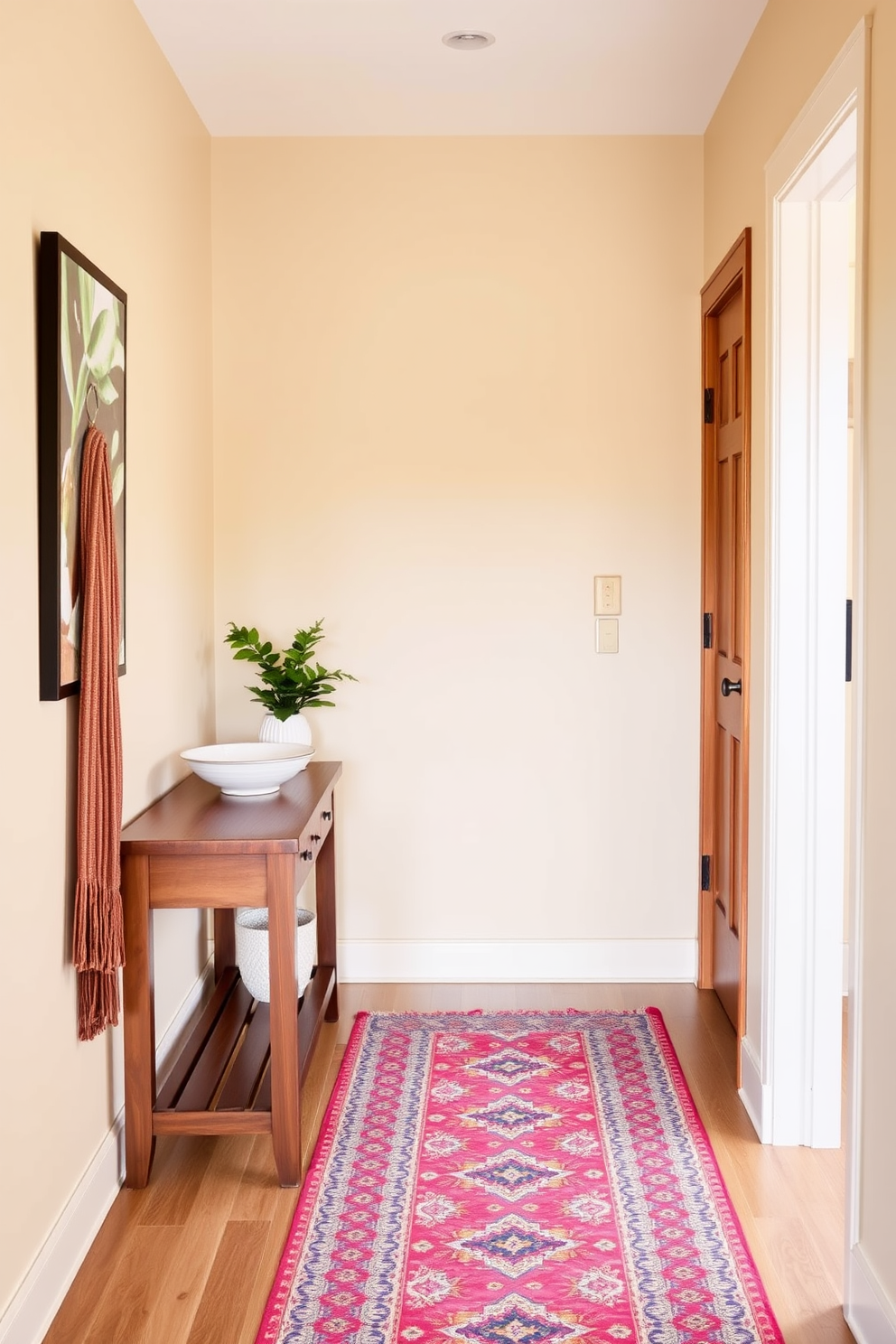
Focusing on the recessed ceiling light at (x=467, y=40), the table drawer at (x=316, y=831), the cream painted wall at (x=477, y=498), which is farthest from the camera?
the cream painted wall at (x=477, y=498)

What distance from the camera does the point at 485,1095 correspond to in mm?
2896

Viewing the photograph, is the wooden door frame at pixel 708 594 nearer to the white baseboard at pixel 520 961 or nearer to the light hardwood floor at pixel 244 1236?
the white baseboard at pixel 520 961

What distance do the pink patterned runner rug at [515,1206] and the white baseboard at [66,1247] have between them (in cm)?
38

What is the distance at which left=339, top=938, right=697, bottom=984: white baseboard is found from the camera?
373cm

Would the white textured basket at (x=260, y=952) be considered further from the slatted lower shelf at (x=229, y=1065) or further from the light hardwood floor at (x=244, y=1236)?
the light hardwood floor at (x=244, y=1236)

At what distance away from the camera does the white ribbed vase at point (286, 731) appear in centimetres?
335

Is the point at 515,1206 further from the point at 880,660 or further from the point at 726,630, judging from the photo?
the point at 726,630

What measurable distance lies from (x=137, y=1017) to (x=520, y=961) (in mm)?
1589

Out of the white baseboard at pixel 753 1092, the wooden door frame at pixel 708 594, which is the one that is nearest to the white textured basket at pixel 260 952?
the white baseboard at pixel 753 1092

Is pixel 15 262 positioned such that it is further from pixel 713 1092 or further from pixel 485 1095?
pixel 713 1092

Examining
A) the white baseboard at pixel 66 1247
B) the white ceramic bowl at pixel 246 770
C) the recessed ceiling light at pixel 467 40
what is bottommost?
the white baseboard at pixel 66 1247

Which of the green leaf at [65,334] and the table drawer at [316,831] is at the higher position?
the green leaf at [65,334]

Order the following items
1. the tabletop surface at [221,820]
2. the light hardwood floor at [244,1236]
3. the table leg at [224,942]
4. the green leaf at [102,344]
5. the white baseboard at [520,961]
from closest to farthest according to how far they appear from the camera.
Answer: the light hardwood floor at [244,1236] → the green leaf at [102,344] → the tabletop surface at [221,820] → the table leg at [224,942] → the white baseboard at [520,961]

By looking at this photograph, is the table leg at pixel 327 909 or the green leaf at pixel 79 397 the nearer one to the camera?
the green leaf at pixel 79 397
